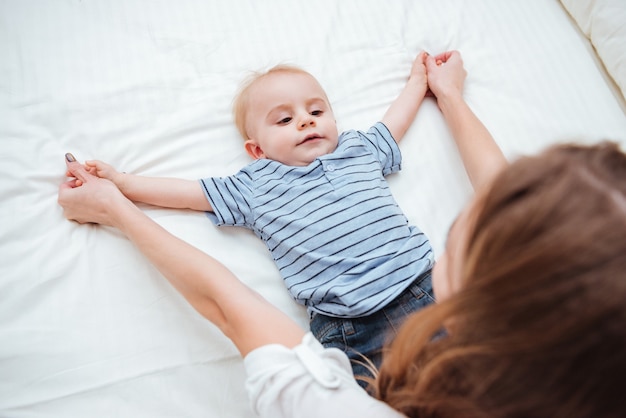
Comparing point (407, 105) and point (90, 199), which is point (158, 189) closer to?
point (90, 199)

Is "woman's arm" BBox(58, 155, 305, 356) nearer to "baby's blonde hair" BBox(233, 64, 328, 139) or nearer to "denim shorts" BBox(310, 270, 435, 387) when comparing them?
"denim shorts" BBox(310, 270, 435, 387)

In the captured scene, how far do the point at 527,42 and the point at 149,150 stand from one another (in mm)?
977

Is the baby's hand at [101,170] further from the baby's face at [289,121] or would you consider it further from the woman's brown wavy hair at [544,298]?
the woman's brown wavy hair at [544,298]

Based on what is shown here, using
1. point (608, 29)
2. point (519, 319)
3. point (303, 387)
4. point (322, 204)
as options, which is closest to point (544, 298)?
point (519, 319)

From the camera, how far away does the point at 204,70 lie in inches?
47.5

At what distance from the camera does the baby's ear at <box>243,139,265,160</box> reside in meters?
1.09

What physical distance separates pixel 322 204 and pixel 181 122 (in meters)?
0.39

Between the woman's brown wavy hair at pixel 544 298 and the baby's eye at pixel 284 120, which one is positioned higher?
the baby's eye at pixel 284 120

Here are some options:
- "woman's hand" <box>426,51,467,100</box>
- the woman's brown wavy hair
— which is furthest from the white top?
"woman's hand" <box>426,51,467,100</box>

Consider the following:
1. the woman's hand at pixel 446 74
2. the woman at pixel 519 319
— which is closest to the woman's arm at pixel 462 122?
the woman's hand at pixel 446 74

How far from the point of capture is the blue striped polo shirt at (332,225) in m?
0.90

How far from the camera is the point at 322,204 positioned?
0.98m

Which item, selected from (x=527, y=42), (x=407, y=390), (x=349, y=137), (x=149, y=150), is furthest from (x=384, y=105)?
(x=407, y=390)

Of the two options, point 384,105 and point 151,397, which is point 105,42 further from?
point 151,397
